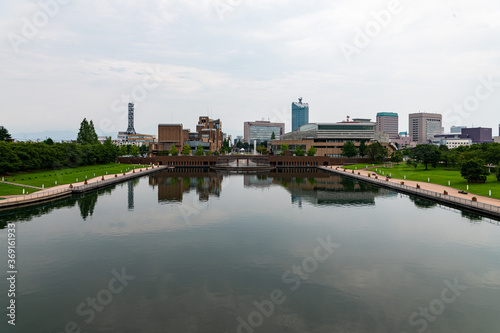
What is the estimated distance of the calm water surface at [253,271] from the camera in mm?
18625

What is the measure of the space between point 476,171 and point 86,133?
430 feet

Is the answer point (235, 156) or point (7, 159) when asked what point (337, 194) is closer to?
point (7, 159)

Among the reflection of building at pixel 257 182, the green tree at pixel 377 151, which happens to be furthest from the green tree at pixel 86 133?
the green tree at pixel 377 151

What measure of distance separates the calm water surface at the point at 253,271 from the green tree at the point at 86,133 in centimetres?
9315

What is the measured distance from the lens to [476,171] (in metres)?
61.9

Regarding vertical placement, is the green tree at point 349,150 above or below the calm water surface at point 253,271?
above

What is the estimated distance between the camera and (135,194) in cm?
6469

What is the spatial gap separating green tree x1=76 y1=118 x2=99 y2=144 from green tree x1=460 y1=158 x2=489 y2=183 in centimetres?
12393

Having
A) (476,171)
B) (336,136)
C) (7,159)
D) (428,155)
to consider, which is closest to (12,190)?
(7,159)

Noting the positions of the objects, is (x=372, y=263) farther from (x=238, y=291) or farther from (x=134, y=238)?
(x=134, y=238)

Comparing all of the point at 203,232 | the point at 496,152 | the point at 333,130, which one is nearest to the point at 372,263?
the point at 203,232

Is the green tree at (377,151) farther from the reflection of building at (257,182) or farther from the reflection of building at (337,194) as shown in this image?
the reflection of building at (257,182)

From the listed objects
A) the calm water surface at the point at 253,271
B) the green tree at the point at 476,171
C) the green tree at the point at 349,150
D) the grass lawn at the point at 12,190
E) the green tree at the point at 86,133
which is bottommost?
the calm water surface at the point at 253,271

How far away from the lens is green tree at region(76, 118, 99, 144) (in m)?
132
